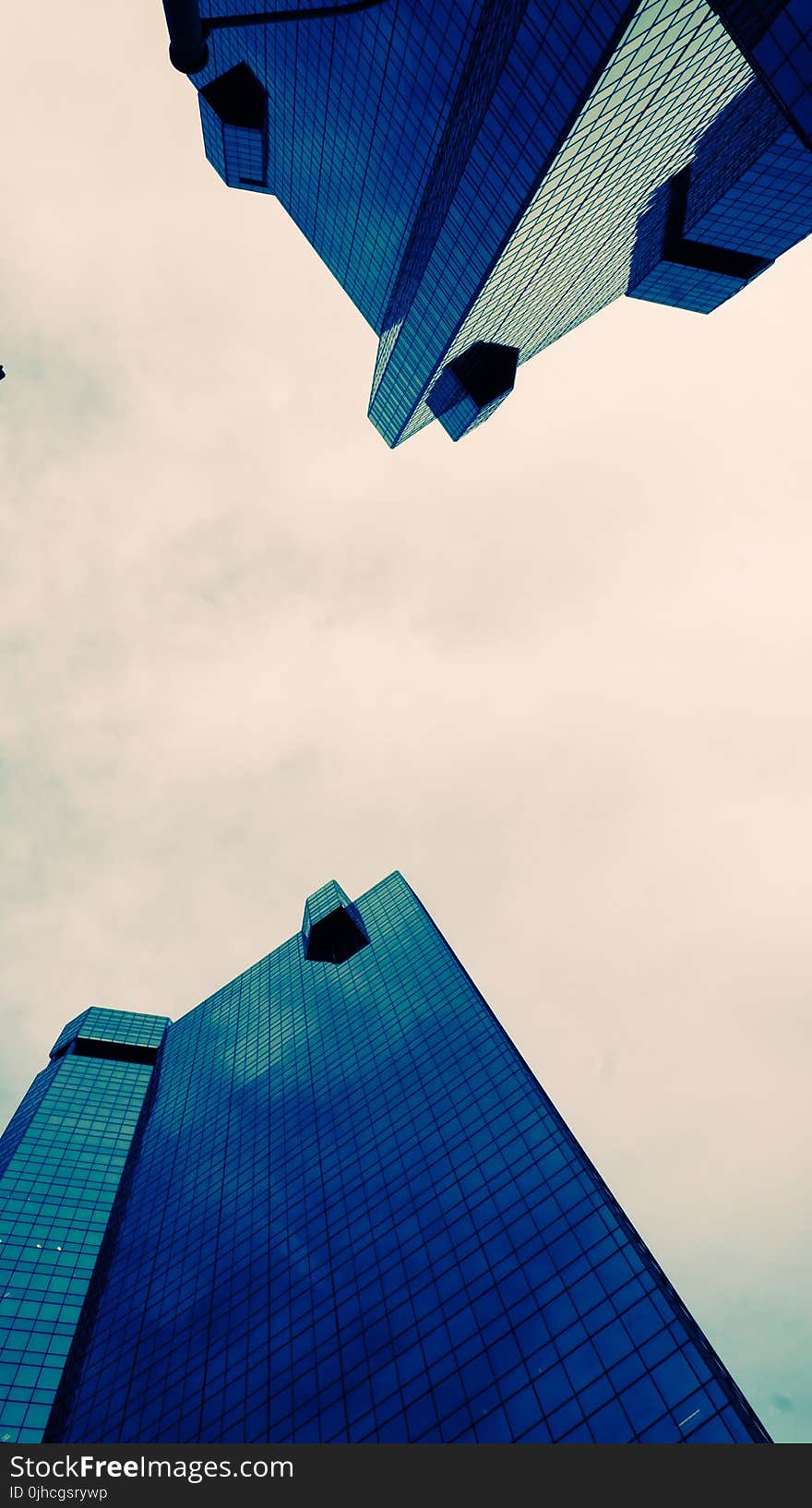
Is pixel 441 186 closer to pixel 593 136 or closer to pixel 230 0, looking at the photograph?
pixel 593 136

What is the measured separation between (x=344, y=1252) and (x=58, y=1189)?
4277 centimetres

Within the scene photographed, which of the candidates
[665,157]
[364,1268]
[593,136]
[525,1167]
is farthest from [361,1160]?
[665,157]

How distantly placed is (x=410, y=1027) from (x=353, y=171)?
3783 inches

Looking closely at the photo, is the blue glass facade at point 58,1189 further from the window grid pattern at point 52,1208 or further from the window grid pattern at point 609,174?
the window grid pattern at point 609,174

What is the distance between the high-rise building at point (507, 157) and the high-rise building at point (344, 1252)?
51369 millimetres

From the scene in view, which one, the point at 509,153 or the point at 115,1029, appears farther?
the point at 115,1029

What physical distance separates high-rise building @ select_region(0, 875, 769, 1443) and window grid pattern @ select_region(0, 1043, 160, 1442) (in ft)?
0.83

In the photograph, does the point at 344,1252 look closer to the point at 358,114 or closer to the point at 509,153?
the point at 509,153

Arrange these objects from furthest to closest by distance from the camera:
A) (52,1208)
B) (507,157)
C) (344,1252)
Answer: (52,1208) → (507,157) → (344,1252)

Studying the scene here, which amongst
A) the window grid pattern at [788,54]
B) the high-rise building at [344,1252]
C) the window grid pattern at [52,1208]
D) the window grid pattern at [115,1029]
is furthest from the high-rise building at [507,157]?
the window grid pattern at [115,1029]

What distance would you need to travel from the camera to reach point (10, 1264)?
218 feet

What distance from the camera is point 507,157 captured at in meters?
56.2

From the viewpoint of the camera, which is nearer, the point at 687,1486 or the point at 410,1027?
the point at 687,1486

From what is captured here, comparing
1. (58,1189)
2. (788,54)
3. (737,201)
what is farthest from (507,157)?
(58,1189)
